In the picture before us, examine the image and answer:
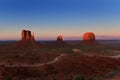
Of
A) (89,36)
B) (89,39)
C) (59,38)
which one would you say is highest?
(89,36)

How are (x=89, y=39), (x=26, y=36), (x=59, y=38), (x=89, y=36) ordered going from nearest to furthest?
(x=26, y=36) < (x=59, y=38) < (x=89, y=36) < (x=89, y=39)

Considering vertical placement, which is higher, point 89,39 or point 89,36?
point 89,36

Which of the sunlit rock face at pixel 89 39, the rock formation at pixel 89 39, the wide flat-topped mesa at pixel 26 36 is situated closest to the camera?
the wide flat-topped mesa at pixel 26 36

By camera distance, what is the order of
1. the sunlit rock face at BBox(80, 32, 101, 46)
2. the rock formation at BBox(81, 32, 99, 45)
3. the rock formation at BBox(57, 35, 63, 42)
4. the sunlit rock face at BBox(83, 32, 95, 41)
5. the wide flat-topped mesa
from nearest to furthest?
the wide flat-topped mesa, the sunlit rock face at BBox(80, 32, 101, 46), the rock formation at BBox(81, 32, 99, 45), the rock formation at BBox(57, 35, 63, 42), the sunlit rock face at BBox(83, 32, 95, 41)

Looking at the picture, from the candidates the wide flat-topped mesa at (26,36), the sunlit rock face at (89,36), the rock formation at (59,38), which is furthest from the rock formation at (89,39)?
the wide flat-topped mesa at (26,36)

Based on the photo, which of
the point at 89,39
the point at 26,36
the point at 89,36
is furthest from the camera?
the point at 89,39

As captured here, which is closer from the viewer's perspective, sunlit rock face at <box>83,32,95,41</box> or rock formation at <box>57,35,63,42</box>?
rock formation at <box>57,35,63,42</box>

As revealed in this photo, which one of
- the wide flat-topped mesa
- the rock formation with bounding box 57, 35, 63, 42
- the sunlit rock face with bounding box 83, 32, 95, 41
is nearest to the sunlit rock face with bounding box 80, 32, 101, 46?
the sunlit rock face with bounding box 83, 32, 95, 41

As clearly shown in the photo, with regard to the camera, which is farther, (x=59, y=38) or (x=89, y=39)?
(x=89, y=39)

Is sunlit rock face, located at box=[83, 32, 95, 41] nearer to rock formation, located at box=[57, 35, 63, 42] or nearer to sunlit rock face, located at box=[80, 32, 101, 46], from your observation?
sunlit rock face, located at box=[80, 32, 101, 46]

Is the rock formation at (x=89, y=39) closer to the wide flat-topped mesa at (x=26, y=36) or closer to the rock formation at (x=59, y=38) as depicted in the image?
Result: the rock formation at (x=59, y=38)

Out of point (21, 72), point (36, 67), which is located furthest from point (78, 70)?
point (21, 72)

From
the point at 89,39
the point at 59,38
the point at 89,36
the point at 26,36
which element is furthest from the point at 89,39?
the point at 26,36

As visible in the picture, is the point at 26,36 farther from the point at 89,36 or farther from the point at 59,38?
the point at 89,36
